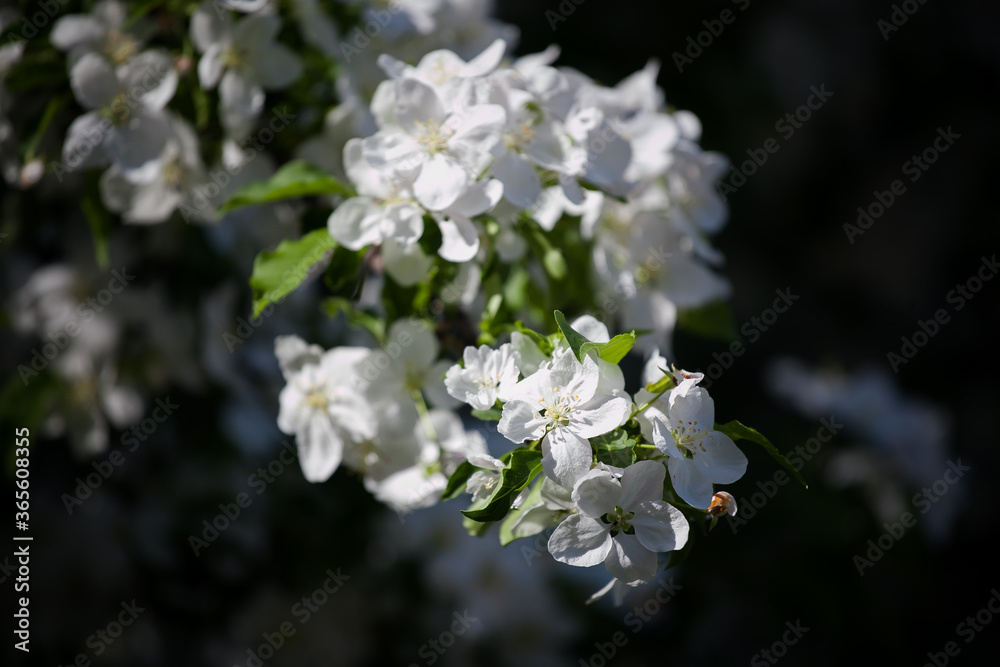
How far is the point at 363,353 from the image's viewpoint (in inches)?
40.0

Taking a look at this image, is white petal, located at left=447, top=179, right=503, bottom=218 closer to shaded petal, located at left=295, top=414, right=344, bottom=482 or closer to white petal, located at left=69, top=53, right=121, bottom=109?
shaded petal, located at left=295, top=414, right=344, bottom=482

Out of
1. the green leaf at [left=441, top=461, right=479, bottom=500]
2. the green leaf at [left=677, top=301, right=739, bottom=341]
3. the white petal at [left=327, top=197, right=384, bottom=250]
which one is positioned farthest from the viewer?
the green leaf at [left=677, top=301, right=739, bottom=341]

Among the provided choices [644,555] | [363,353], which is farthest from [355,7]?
[644,555]

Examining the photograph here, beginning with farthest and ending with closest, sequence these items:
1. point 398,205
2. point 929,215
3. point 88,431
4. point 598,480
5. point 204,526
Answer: point 929,215, point 204,526, point 88,431, point 398,205, point 598,480

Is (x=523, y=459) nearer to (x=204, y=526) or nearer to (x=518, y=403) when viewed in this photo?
(x=518, y=403)

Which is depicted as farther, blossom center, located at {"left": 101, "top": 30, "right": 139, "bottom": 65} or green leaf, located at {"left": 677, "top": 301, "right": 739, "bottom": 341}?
green leaf, located at {"left": 677, "top": 301, "right": 739, "bottom": 341}

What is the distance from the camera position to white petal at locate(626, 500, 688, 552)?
29.0 inches

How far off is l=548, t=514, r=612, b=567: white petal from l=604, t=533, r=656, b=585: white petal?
1 centimetres

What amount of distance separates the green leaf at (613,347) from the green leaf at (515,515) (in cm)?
15

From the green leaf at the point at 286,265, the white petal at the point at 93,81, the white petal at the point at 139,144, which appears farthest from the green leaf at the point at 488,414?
the white petal at the point at 93,81

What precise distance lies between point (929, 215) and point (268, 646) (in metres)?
3.16

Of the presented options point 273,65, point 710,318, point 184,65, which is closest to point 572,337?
point 710,318

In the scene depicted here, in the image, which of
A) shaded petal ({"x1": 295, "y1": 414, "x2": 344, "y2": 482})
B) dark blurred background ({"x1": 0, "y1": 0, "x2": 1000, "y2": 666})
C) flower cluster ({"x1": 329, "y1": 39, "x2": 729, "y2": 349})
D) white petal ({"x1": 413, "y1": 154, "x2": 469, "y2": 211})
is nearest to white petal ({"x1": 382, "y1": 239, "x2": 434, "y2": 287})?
flower cluster ({"x1": 329, "y1": 39, "x2": 729, "y2": 349})

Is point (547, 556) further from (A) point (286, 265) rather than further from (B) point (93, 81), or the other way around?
(B) point (93, 81)
